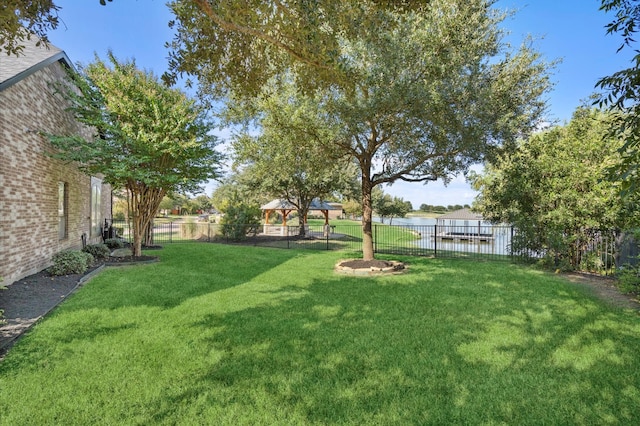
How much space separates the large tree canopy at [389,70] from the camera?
419 centimetres

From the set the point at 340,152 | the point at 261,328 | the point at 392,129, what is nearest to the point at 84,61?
the point at 340,152

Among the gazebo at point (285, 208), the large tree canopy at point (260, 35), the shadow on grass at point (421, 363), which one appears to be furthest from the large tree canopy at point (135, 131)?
the gazebo at point (285, 208)

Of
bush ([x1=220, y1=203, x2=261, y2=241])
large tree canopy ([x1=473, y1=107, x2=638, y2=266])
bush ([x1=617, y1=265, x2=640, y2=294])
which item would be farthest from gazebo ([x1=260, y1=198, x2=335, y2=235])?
bush ([x1=617, y1=265, x2=640, y2=294])

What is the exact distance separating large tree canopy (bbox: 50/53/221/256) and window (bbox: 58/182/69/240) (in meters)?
0.96

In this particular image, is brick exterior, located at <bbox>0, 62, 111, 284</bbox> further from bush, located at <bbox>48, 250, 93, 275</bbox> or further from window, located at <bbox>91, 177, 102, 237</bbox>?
window, located at <bbox>91, 177, 102, 237</bbox>

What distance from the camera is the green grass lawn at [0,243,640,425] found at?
9.75 feet

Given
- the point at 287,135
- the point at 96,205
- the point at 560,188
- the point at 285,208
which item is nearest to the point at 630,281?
the point at 560,188

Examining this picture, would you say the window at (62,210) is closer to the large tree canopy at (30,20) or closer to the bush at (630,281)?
the large tree canopy at (30,20)

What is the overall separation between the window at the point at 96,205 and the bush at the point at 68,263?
15.3ft

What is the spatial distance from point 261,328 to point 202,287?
3366mm

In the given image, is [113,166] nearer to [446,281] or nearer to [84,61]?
[84,61]

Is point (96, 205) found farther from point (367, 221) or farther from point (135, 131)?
point (367, 221)

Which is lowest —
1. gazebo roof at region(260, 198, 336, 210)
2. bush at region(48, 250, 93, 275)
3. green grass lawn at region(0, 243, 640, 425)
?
green grass lawn at region(0, 243, 640, 425)

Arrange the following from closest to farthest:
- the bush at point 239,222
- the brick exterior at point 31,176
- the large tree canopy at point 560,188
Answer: the brick exterior at point 31,176
the large tree canopy at point 560,188
the bush at point 239,222
